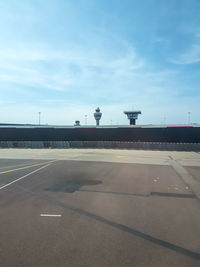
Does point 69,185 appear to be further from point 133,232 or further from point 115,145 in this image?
point 115,145

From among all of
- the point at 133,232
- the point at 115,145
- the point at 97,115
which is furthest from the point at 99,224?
the point at 97,115

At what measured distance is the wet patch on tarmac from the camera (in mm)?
10070

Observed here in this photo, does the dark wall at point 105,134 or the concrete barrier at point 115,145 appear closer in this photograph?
the concrete barrier at point 115,145

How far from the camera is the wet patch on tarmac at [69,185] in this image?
1007 centimetres

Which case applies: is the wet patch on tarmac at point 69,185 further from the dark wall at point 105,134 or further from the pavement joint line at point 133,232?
the dark wall at point 105,134

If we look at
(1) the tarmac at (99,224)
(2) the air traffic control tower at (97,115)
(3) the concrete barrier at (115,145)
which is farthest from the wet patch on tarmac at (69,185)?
(2) the air traffic control tower at (97,115)

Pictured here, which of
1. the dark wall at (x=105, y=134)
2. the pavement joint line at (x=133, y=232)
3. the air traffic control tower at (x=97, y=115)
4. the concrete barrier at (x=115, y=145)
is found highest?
the air traffic control tower at (x=97, y=115)

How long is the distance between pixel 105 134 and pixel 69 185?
94.5 feet

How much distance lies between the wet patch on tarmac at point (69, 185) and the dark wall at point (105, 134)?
2718 centimetres

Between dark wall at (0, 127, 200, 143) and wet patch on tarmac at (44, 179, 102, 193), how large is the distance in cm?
2718

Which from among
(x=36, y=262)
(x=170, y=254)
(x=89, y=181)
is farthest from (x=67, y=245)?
(x=89, y=181)

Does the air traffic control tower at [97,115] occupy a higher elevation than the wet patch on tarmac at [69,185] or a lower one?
higher

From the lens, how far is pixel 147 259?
4535mm

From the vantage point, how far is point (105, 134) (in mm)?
39406
